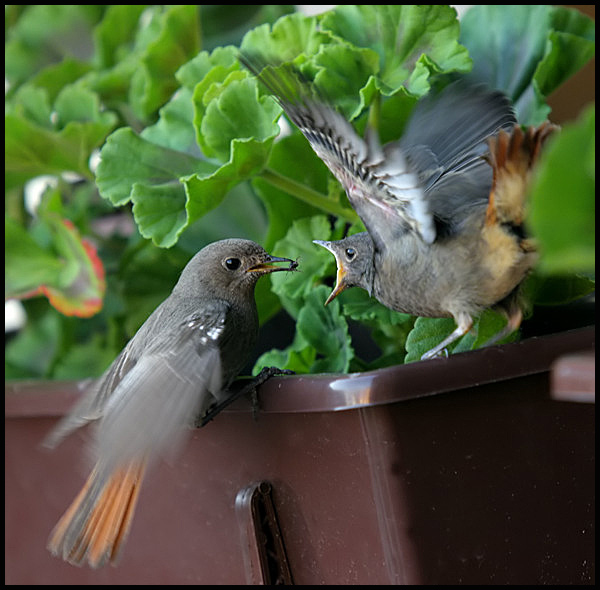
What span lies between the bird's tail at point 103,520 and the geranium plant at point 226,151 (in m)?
0.22

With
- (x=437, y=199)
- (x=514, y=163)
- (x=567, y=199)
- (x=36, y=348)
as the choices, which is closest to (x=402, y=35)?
(x=437, y=199)

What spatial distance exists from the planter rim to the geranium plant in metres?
0.07

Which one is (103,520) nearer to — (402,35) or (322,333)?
(322,333)

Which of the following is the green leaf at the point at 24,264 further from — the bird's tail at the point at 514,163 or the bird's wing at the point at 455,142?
the bird's tail at the point at 514,163

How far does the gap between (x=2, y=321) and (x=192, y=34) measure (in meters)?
0.45

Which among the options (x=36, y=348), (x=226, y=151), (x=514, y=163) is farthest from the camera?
Result: (x=36, y=348)

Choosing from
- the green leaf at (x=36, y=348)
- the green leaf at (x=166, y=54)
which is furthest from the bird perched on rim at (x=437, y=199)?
the green leaf at (x=36, y=348)

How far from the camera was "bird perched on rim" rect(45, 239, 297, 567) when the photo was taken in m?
0.60

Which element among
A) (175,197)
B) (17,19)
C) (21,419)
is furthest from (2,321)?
(17,19)

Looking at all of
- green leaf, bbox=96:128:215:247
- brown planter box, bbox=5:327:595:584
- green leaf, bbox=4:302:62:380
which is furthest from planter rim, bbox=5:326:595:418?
green leaf, bbox=4:302:62:380

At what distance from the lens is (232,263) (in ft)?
2.60

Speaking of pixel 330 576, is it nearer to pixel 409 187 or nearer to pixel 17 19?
pixel 409 187

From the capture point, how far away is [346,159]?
1.90 feet

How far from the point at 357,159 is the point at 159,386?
220 mm
